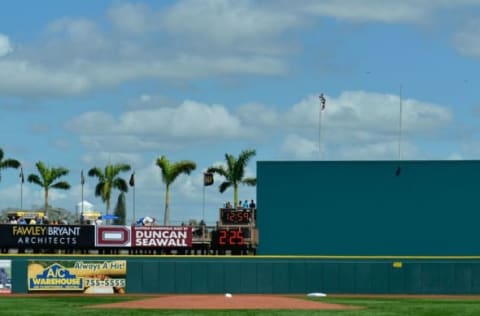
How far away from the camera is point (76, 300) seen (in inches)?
1996

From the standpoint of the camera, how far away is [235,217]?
62.7m

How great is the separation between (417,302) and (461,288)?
7147 millimetres

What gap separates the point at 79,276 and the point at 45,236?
5.76 m

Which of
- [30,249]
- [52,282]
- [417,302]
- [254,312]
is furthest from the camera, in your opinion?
[30,249]

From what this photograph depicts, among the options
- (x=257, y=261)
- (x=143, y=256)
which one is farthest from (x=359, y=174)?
(x=143, y=256)

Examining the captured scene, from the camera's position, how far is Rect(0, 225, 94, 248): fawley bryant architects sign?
6012 centimetres

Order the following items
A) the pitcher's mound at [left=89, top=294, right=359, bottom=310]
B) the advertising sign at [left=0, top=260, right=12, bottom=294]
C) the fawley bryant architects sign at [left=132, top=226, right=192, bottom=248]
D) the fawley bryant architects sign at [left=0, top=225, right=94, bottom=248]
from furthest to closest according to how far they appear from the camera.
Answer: the fawley bryant architects sign at [left=132, top=226, right=192, bottom=248]
the fawley bryant architects sign at [left=0, top=225, right=94, bottom=248]
the advertising sign at [left=0, top=260, right=12, bottom=294]
the pitcher's mound at [left=89, top=294, right=359, bottom=310]

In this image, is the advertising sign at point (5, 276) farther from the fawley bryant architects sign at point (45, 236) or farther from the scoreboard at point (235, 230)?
the scoreboard at point (235, 230)

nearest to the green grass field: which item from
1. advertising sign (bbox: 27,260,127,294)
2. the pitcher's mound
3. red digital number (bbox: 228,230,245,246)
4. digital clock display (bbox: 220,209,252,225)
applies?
the pitcher's mound

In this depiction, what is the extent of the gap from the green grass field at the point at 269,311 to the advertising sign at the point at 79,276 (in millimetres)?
2215

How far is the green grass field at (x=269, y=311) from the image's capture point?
41188 mm

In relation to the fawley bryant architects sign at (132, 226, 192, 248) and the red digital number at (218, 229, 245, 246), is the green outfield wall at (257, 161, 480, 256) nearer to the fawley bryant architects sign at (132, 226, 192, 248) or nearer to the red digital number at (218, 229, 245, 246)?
the red digital number at (218, 229, 245, 246)

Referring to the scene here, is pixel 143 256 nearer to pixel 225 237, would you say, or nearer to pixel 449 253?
pixel 225 237

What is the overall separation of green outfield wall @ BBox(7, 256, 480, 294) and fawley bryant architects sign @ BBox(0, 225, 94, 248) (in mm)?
4441
